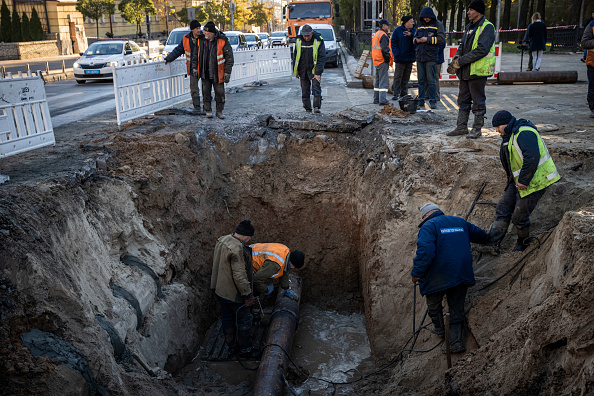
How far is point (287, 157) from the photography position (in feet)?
29.4

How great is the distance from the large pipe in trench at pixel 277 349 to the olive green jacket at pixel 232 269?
74 cm

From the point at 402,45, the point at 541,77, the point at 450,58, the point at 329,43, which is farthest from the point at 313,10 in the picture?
the point at 402,45

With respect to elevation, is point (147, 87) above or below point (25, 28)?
below

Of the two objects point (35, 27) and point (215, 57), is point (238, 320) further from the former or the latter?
point (35, 27)

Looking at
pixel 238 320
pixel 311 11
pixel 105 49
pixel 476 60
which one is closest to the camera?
pixel 238 320

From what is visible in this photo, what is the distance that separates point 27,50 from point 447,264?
3365 centimetres

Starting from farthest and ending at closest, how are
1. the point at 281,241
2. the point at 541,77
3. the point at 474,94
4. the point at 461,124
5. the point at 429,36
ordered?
the point at 541,77 < the point at 429,36 < the point at 281,241 < the point at 461,124 < the point at 474,94

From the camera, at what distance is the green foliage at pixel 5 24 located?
30.6 metres

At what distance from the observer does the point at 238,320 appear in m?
6.27

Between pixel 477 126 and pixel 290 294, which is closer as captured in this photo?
pixel 290 294

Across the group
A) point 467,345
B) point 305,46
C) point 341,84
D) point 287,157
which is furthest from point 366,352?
point 341,84

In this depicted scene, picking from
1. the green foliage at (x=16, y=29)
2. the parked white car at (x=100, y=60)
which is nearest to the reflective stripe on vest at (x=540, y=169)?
the parked white car at (x=100, y=60)

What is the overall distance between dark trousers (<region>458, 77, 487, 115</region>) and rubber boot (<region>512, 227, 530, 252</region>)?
2.66m

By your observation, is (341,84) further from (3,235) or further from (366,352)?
(3,235)
